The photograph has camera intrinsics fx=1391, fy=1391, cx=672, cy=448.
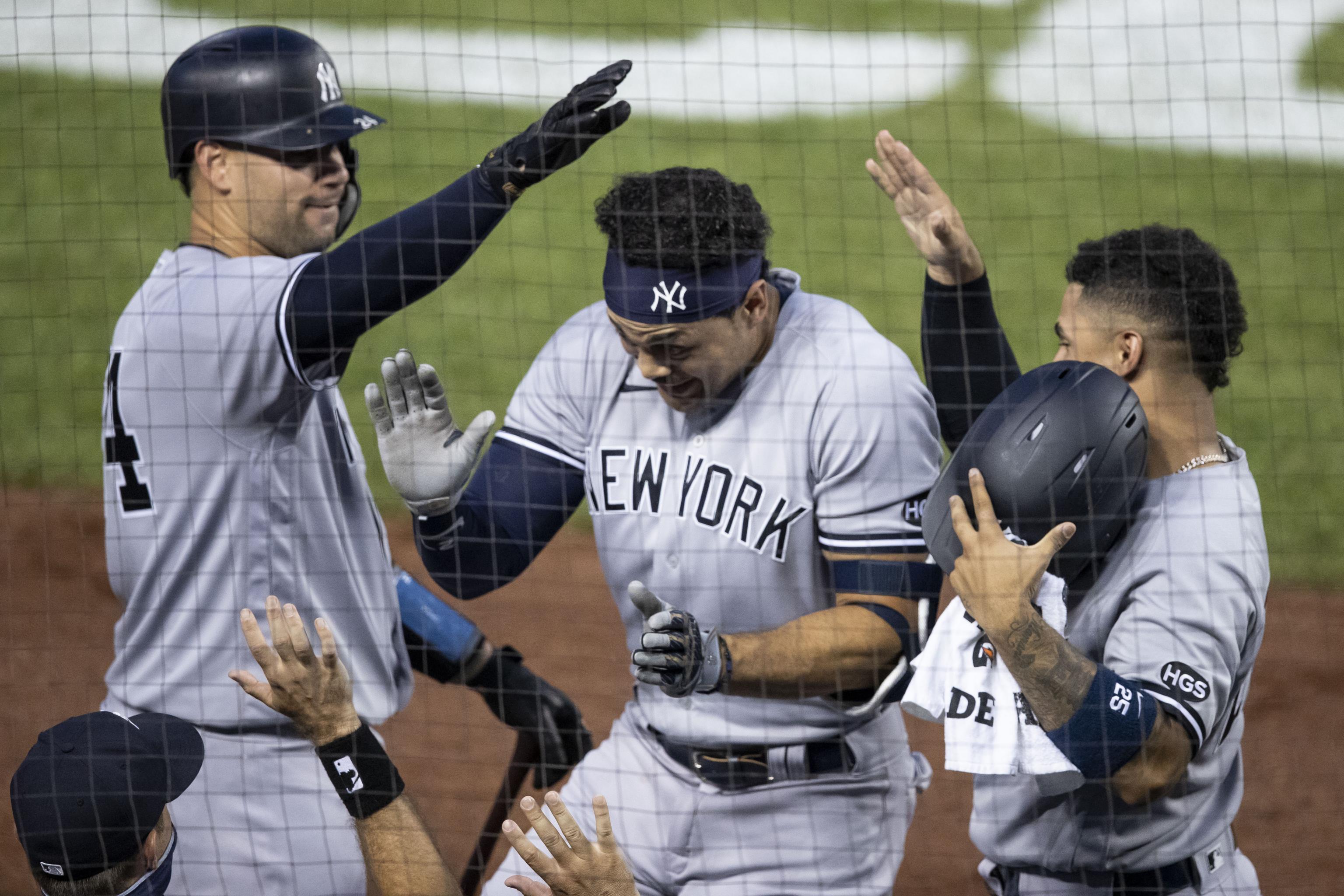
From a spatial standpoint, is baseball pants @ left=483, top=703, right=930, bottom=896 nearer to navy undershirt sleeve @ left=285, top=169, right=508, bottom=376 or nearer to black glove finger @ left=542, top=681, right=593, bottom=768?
black glove finger @ left=542, top=681, right=593, bottom=768

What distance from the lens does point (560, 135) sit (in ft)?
9.43

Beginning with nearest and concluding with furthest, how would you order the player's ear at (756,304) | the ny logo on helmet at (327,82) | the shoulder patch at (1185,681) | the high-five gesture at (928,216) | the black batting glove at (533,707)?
the shoulder patch at (1185,681) → the player's ear at (756,304) → the high-five gesture at (928,216) → the ny logo on helmet at (327,82) → the black batting glove at (533,707)

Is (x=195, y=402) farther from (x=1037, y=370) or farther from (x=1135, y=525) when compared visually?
(x=1135, y=525)

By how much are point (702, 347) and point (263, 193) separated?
1134mm

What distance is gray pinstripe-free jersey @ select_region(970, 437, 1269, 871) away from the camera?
2.53 m

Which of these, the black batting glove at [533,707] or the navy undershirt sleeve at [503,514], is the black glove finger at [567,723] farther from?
the navy undershirt sleeve at [503,514]

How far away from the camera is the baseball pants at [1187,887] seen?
2.75 m

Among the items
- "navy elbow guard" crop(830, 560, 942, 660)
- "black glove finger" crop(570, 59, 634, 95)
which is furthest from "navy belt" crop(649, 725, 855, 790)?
"black glove finger" crop(570, 59, 634, 95)

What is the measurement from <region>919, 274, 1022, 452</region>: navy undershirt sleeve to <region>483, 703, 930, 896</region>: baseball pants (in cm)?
80

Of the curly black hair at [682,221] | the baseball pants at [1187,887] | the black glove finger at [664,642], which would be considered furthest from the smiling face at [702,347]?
the baseball pants at [1187,887]

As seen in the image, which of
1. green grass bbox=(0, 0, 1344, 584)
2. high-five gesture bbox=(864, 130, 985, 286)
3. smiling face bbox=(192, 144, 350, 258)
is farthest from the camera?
green grass bbox=(0, 0, 1344, 584)

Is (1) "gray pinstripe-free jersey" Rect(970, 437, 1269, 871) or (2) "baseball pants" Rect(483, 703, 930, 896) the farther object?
(2) "baseball pants" Rect(483, 703, 930, 896)

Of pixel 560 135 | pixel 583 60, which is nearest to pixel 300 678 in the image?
pixel 560 135

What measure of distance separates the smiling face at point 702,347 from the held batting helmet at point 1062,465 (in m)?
0.60
